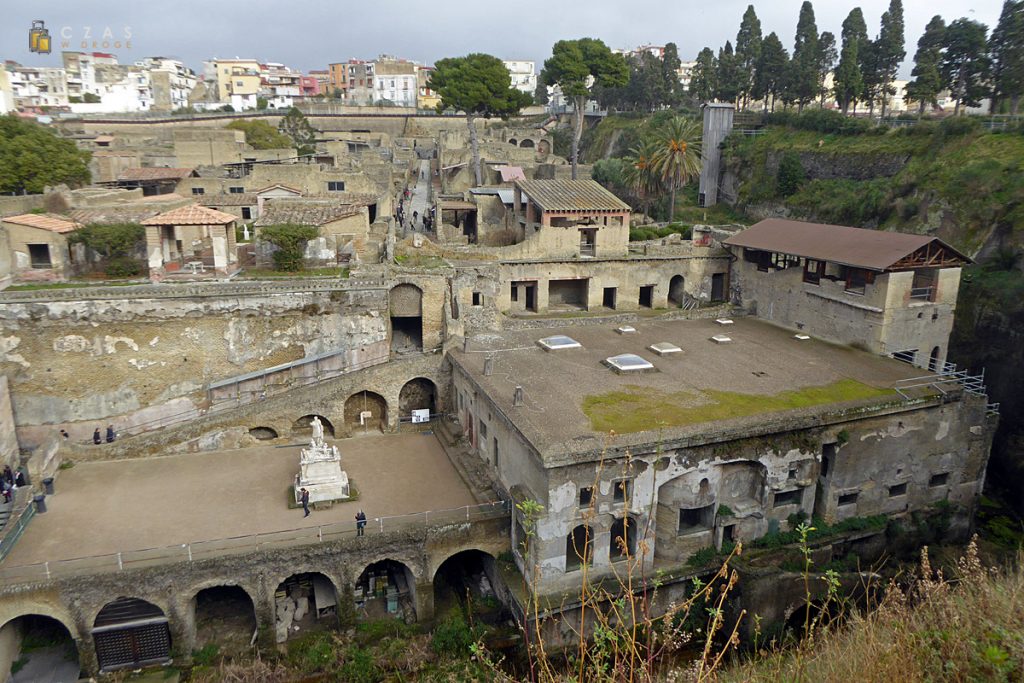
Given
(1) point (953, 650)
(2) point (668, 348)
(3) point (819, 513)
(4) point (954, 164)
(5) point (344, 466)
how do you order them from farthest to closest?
(4) point (954, 164), (2) point (668, 348), (5) point (344, 466), (3) point (819, 513), (1) point (953, 650)

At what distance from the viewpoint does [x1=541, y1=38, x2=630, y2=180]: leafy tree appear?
174 ft

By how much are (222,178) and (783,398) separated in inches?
1643

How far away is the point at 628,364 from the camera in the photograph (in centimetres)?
2612

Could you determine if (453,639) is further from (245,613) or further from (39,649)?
(39,649)

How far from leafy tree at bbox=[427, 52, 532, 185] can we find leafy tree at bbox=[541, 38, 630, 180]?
361 centimetres

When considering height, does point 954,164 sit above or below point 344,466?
above

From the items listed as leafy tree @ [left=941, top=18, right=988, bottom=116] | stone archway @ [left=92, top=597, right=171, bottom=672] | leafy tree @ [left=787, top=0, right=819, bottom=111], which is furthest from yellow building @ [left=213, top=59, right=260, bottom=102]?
stone archway @ [left=92, top=597, right=171, bottom=672]

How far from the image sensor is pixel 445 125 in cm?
8900

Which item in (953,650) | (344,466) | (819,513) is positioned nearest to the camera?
(953,650)

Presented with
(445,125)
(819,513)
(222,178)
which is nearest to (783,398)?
(819,513)

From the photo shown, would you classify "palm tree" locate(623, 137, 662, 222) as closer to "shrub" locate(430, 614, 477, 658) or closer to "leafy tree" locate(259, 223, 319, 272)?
"leafy tree" locate(259, 223, 319, 272)

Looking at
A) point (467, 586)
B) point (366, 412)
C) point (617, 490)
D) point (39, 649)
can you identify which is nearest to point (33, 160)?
point (366, 412)

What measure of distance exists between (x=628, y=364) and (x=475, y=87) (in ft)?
111

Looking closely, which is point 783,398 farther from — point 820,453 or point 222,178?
point 222,178
